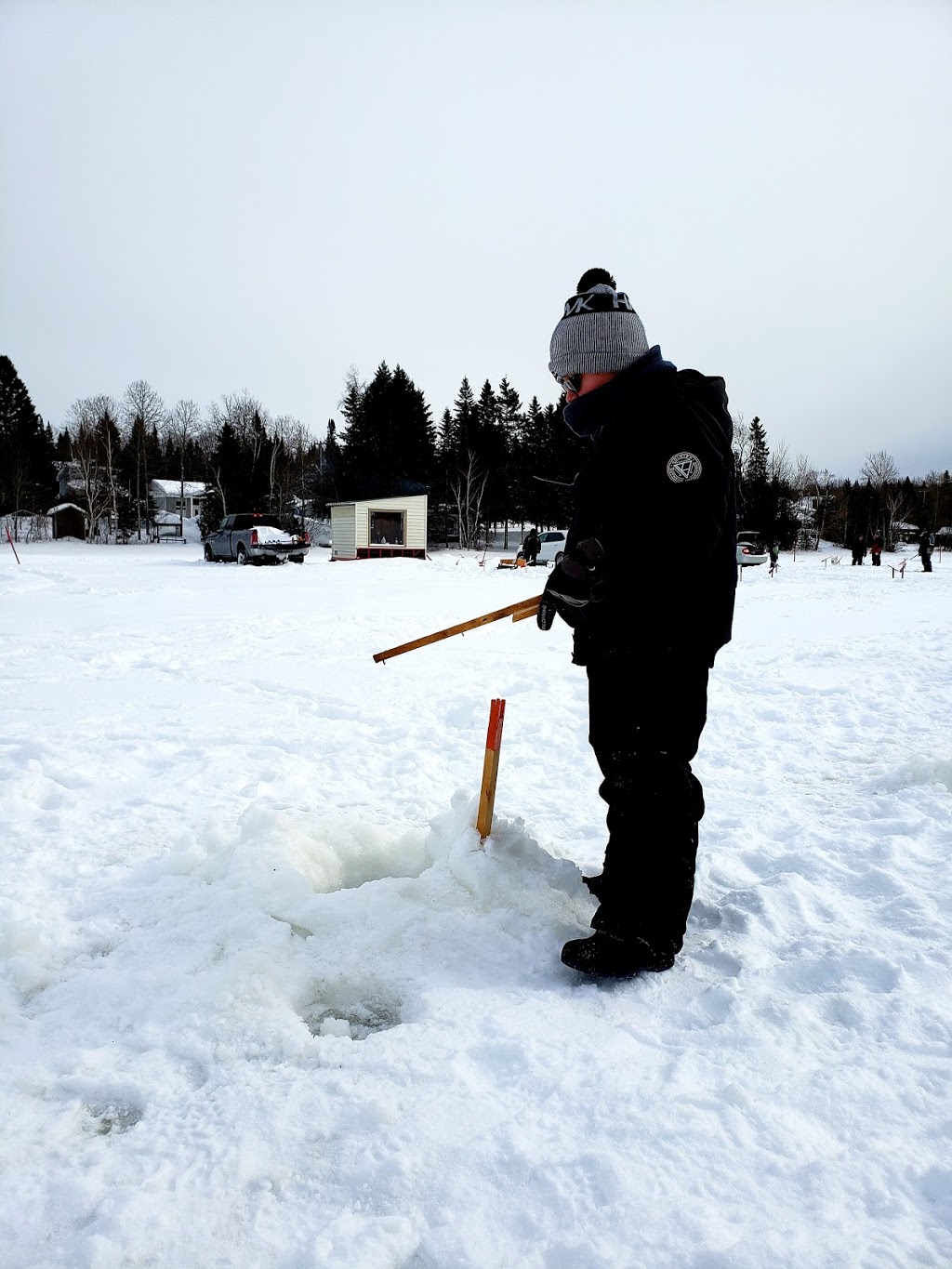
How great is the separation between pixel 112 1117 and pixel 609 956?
1.28m

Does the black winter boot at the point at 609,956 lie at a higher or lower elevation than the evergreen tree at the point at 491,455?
lower

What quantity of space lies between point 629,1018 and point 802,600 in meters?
15.0

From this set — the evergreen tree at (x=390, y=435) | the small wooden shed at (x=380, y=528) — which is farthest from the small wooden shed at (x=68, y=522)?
the small wooden shed at (x=380, y=528)

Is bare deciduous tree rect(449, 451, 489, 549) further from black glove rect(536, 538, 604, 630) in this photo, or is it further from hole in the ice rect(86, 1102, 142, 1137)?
hole in the ice rect(86, 1102, 142, 1137)

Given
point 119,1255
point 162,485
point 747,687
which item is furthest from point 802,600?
point 162,485

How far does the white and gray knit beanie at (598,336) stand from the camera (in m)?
2.28

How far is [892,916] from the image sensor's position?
95.5 inches

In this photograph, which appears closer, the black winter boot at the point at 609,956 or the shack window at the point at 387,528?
the black winter boot at the point at 609,956

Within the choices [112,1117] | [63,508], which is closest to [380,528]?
[63,508]

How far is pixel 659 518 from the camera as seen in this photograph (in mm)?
2010

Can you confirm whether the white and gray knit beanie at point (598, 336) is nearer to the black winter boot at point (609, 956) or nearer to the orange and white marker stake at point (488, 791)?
the orange and white marker stake at point (488, 791)

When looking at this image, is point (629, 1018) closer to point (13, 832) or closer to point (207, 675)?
point (13, 832)

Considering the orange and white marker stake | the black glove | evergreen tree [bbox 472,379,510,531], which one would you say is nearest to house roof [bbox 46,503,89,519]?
evergreen tree [bbox 472,379,510,531]

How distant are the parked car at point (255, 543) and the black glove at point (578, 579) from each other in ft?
75.9
